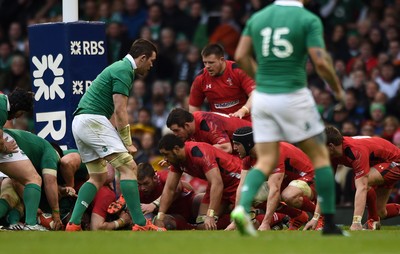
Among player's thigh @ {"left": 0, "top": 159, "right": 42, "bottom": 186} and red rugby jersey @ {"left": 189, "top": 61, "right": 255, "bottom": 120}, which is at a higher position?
red rugby jersey @ {"left": 189, "top": 61, "right": 255, "bottom": 120}

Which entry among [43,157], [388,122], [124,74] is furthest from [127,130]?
[388,122]

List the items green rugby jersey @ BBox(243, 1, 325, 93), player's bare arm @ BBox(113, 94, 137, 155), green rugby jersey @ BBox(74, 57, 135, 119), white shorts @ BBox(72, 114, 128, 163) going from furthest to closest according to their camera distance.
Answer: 1. white shorts @ BBox(72, 114, 128, 163)
2. green rugby jersey @ BBox(74, 57, 135, 119)
3. player's bare arm @ BBox(113, 94, 137, 155)
4. green rugby jersey @ BBox(243, 1, 325, 93)

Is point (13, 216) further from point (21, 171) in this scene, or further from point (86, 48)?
point (86, 48)

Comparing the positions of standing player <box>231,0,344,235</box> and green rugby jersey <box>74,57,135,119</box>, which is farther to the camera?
green rugby jersey <box>74,57,135,119</box>

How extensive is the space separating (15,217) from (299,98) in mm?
5136

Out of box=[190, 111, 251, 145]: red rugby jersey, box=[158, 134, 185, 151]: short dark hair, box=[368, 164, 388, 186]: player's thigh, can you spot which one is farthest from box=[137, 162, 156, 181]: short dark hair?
box=[368, 164, 388, 186]: player's thigh

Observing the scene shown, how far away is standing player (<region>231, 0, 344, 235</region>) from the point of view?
10648 mm

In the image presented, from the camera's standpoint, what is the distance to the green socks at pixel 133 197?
13398 millimetres

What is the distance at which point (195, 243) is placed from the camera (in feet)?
34.0

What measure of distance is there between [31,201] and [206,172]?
6.99ft

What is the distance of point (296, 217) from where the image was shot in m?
15.0

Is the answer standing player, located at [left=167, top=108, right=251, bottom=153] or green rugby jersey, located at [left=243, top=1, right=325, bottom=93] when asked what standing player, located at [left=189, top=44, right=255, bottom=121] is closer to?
standing player, located at [left=167, top=108, right=251, bottom=153]

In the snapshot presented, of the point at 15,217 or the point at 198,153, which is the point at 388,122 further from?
the point at 15,217

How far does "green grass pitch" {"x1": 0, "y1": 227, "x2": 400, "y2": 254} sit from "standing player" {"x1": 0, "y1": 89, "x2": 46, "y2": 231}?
6.34 feet
